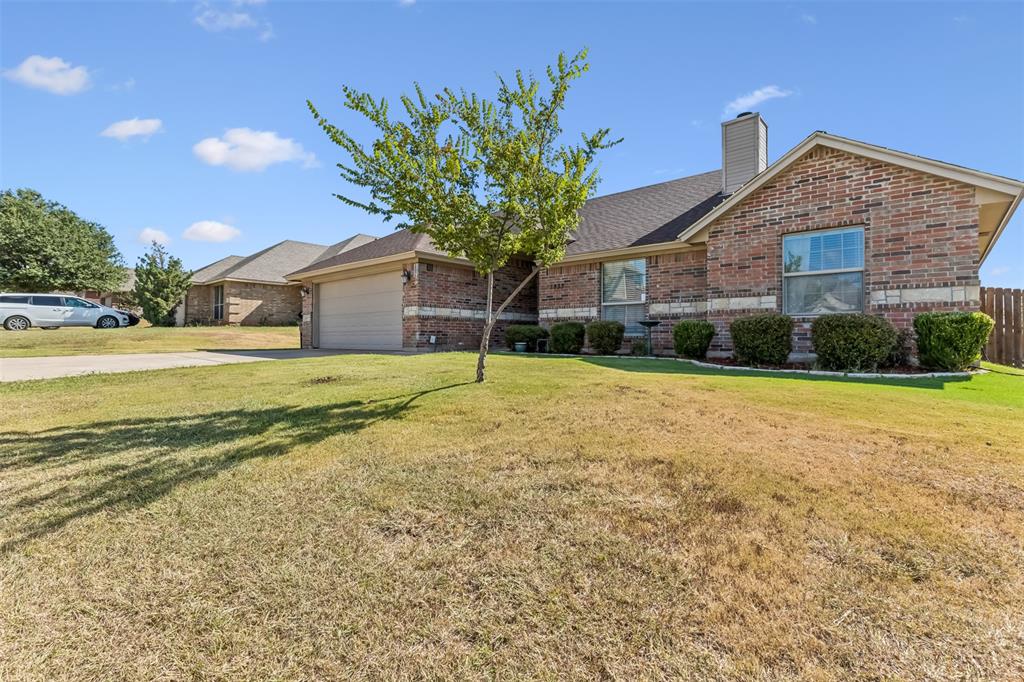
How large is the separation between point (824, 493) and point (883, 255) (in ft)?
29.0

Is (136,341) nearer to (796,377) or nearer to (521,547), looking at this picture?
(521,547)

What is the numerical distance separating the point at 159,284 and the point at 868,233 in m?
33.4

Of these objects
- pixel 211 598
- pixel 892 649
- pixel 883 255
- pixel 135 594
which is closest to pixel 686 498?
pixel 892 649

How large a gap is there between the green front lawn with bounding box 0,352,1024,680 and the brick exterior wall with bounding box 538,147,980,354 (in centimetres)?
550

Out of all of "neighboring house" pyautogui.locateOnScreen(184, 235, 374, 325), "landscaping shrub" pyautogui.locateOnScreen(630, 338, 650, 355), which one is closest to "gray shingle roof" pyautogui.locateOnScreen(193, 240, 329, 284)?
"neighboring house" pyautogui.locateOnScreen(184, 235, 374, 325)

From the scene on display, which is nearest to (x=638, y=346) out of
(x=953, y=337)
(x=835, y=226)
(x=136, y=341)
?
(x=835, y=226)

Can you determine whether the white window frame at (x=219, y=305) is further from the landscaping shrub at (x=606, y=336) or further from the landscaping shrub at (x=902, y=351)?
the landscaping shrub at (x=902, y=351)

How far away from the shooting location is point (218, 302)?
98.2 feet

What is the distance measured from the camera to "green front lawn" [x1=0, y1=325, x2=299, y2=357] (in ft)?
54.4

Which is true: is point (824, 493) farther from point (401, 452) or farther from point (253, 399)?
point (253, 399)

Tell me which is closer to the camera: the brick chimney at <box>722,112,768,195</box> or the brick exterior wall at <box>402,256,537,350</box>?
the brick chimney at <box>722,112,768,195</box>

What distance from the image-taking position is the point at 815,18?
352 inches

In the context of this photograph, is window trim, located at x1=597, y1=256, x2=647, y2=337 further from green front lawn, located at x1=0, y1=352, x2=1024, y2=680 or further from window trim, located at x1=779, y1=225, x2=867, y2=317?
green front lawn, located at x1=0, y1=352, x2=1024, y2=680

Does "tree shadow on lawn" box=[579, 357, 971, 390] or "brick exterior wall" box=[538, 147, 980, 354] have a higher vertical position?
"brick exterior wall" box=[538, 147, 980, 354]
